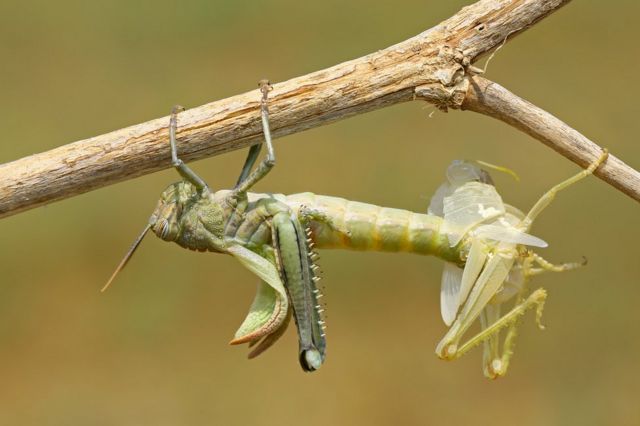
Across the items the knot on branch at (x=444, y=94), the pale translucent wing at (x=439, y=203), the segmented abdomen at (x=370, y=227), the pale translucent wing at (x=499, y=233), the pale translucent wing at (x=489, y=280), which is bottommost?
the pale translucent wing at (x=489, y=280)

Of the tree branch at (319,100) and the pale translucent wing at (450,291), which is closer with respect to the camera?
the tree branch at (319,100)

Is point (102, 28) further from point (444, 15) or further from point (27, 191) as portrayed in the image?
point (27, 191)

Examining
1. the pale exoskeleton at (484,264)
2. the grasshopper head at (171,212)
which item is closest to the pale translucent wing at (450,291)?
the pale exoskeleton at (484,264)

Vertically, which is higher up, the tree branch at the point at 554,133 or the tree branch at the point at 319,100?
the tree branch at the point at 319,100

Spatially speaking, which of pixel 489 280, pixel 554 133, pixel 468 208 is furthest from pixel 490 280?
pixel 554 133

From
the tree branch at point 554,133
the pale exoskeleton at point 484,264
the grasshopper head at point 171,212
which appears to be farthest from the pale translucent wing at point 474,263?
the grasshopper head at point 171,212

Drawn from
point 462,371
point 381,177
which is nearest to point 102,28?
point 381,177

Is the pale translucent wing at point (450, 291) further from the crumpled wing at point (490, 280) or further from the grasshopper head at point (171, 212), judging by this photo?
the grasshopper head at point (171, 212)

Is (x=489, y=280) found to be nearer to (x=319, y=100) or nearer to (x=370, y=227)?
(x=370, y=227)
